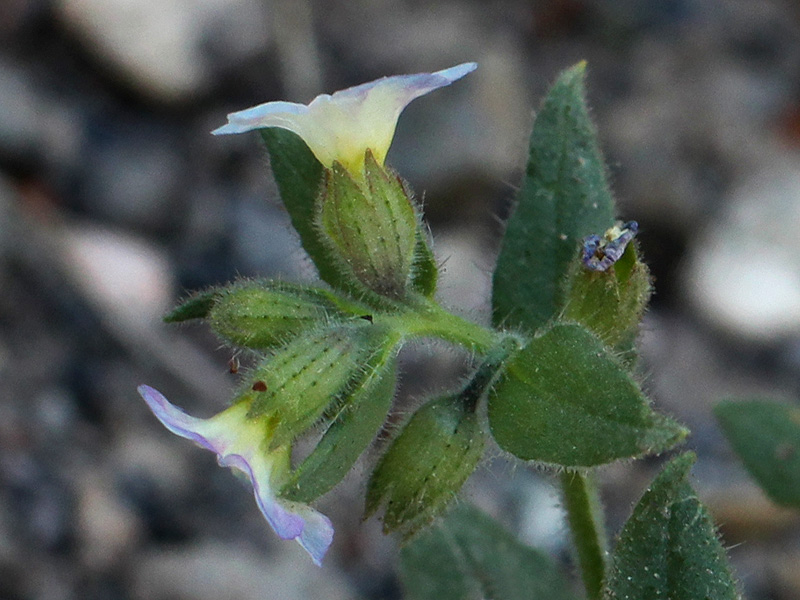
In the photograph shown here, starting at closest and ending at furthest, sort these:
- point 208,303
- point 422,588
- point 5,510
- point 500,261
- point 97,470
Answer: point 208,303
point 500,261
point 422,588
point 5,510
point 97,470

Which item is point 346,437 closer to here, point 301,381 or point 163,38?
point 301,381

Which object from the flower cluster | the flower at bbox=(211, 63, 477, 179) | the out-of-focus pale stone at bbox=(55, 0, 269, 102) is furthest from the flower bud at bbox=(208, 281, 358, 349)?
the out-of-focus pale stone at bbox=(55, 0, 269, 102)

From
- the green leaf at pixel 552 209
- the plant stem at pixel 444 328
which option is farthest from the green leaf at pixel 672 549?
the green leaf at pixel 552 209

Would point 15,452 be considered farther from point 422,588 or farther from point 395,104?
point 395,104

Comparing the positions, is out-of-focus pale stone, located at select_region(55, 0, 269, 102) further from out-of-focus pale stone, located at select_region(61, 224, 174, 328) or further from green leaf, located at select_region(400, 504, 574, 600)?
green leaf, located at select_region(400, 504, 574, 600)

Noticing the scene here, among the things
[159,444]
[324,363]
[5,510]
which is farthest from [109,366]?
[324,363]

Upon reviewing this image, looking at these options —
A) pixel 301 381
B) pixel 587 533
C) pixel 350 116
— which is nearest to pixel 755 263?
pixel 587 533
